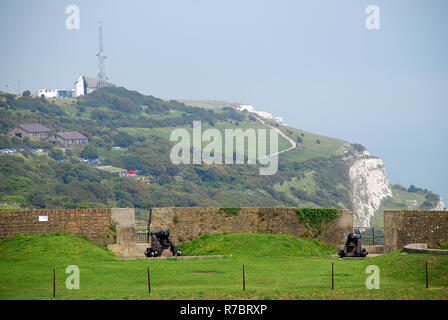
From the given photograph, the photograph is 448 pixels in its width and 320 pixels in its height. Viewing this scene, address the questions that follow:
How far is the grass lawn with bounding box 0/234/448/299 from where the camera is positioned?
22.0m

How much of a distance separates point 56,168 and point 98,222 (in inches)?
5556

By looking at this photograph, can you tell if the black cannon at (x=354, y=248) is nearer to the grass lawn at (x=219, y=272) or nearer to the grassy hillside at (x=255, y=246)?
the grass lawn at (x=219, y=272)

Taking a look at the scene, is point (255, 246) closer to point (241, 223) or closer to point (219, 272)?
point (241, 223)

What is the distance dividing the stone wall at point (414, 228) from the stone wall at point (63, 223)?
1327 centimetres

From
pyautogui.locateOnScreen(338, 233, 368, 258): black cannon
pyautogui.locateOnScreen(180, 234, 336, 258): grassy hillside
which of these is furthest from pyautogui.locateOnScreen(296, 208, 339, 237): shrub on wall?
pyautogui.locateOnScreen(338, 233, 368, 258): black cannon

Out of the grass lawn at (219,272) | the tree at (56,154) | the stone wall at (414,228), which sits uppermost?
the tree at (56,154)

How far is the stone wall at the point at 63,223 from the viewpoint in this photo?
33.9 m

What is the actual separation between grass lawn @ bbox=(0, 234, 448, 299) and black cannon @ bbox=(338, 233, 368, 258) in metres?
0.97

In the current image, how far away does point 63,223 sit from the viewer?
35188 mm

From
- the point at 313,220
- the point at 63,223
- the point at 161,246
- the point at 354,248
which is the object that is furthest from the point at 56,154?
the point at 354,248

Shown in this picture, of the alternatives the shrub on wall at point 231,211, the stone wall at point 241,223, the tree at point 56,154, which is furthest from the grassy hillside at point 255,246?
the tree at point 56,154

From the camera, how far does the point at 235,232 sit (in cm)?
3856

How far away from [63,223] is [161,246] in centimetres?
468
